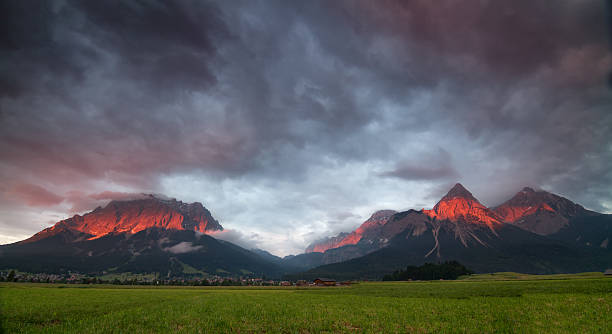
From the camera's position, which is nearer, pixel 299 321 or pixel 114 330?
pixel 114 330

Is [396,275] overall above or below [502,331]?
below

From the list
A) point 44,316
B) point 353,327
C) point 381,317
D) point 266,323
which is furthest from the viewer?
point 44,316

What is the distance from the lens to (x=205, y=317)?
2359 centimetres

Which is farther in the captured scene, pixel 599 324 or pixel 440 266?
pixel 440 266

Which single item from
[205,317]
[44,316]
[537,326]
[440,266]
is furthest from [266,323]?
[440,266]

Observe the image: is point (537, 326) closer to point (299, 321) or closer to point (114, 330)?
point (299, 321)

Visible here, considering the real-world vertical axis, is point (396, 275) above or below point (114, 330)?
below

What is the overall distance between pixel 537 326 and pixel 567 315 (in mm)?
6032

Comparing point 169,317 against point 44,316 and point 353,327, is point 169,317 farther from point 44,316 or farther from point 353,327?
point 353,327

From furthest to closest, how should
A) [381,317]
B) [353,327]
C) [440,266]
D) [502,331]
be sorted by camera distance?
[440,266] < [381,317] < [353,327] < [502,331]

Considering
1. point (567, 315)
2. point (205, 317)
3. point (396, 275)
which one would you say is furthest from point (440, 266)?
point (205, 317)

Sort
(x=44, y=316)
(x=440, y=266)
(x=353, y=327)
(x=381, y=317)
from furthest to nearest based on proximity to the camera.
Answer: (x=440, y=266), (x=44, y=316), (x=381, y=317), (x=353, y=327)

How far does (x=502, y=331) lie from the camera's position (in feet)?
56.7

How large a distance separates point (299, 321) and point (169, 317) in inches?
462
